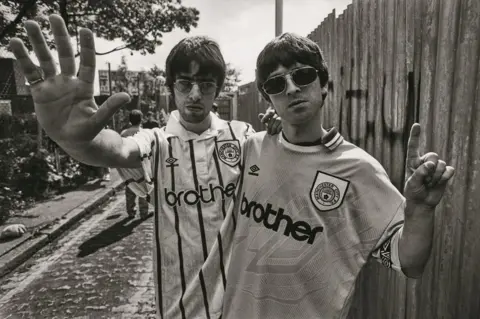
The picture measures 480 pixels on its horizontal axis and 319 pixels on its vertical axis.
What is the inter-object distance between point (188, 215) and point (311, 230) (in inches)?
25.4

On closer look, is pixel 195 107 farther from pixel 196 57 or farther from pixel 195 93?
pixel 196 57

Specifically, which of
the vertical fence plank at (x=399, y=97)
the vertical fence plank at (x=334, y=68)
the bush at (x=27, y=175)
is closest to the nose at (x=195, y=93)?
the vertical fence plank at (x=399, y=97)

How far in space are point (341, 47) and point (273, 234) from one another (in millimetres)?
1982

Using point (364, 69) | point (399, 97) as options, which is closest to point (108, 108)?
point (399, 97)

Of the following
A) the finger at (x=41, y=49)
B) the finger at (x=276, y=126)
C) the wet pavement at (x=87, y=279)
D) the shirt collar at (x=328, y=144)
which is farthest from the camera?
the wet pavement at (x=87, y=279)

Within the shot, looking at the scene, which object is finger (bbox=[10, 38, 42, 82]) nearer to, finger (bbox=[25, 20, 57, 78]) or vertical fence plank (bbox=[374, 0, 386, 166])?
finger (bbox=[25, 20, 57, 78])

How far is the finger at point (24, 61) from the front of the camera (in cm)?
130

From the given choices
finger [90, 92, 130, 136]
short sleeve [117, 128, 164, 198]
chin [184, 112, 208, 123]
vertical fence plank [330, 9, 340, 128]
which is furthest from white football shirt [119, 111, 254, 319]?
vertical fence plank [330, 9, 340, 128]

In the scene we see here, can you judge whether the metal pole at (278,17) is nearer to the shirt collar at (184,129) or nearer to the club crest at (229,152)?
the shirt collar at (184,129)

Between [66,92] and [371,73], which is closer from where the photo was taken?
[66,92]

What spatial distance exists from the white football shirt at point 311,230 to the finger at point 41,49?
3.13 ft

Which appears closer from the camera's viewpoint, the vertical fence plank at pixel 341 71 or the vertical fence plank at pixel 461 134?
the vertical fence plank at pixel 461 134

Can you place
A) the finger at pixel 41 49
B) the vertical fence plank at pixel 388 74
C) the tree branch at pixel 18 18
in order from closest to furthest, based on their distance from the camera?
1. the finger at pixel 41 49
2. the vertical fence plank at pixel 388 74
3. the tree branch at pixel 18 18

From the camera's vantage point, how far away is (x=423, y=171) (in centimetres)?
107
